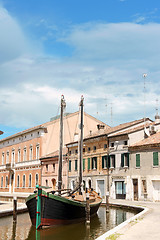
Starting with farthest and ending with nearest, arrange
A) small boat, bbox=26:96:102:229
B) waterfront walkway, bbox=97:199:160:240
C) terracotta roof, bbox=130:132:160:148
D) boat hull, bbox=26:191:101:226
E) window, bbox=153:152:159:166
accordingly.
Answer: terracotta roof, bbox=130:132:160:148, window, bbox=153:152:159:166, boat hull, bbox=26:191:101:226, small boat, bbox=26:96:102:229, waterfront walkway, bbox=97:199:160:240

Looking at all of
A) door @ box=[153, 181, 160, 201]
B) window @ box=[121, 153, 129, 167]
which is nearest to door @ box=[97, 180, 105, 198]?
window @ box=[121, 153, 129, 167]

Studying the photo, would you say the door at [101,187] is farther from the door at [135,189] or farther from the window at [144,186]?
the window at [144,186]

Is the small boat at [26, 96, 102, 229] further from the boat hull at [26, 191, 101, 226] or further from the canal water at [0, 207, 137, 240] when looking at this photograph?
the canal water at [0, 207, 137, 240]

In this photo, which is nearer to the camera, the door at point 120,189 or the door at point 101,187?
the door at point 120,189

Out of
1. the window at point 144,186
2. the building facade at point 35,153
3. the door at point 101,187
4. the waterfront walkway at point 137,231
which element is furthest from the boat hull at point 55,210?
the building facade at point 35,153

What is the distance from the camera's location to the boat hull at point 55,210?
64.0ft

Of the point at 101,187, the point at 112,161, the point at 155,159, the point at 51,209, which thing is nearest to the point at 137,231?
the point at 51,209

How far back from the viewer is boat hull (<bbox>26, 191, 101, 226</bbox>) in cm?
1952

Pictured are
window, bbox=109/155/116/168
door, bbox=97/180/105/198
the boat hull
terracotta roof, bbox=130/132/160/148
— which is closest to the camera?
the boat hull

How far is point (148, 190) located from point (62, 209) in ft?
45.5

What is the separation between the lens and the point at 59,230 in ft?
62.4

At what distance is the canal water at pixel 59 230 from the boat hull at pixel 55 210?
463 mm

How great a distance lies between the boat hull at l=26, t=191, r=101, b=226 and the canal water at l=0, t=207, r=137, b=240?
18.2 inches

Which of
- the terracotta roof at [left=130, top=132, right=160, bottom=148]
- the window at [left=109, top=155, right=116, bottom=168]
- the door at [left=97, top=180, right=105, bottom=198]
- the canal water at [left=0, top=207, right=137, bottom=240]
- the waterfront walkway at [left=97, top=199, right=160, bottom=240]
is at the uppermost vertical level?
the terracotta roof at [left=130, top=132, right=160, bottom=148]
